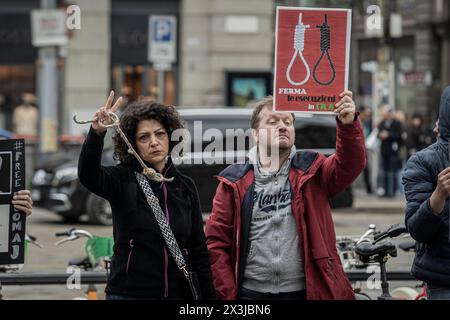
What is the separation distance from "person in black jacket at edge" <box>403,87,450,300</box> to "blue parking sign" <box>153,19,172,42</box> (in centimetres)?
1324

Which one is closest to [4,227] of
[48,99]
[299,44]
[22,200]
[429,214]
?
[22,200]

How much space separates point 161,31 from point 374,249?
12083 mm

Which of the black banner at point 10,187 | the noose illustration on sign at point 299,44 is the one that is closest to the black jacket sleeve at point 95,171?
the black banner at point 10,187

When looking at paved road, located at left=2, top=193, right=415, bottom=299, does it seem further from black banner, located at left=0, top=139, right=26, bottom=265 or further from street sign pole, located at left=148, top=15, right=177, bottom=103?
street sign pole, located at left=148, top=15, right=177, bottom=103

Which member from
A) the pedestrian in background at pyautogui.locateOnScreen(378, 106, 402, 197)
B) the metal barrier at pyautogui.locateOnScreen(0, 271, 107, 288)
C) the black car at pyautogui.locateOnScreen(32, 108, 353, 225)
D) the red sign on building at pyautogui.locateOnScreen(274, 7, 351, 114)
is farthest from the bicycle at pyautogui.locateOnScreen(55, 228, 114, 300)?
the pedestrian in background at pyautogui.locateOnScreen(378, 106, 402, 197)

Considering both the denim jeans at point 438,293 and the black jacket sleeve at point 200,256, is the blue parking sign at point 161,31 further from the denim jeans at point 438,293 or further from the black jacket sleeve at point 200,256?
the denim jeans at point 438,293

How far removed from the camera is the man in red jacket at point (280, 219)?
482cm

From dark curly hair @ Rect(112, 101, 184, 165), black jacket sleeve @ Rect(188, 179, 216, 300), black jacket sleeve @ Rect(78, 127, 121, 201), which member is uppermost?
dark curly hair @ Rect(112, 101, 184, 165)

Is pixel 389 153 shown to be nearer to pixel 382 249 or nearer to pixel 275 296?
pixel 382 249

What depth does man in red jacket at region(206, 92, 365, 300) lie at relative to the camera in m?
4.82

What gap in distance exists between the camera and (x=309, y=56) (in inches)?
196

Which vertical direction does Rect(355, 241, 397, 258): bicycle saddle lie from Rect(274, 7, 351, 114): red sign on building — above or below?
below

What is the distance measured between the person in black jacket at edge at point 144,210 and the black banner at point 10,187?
473mm
